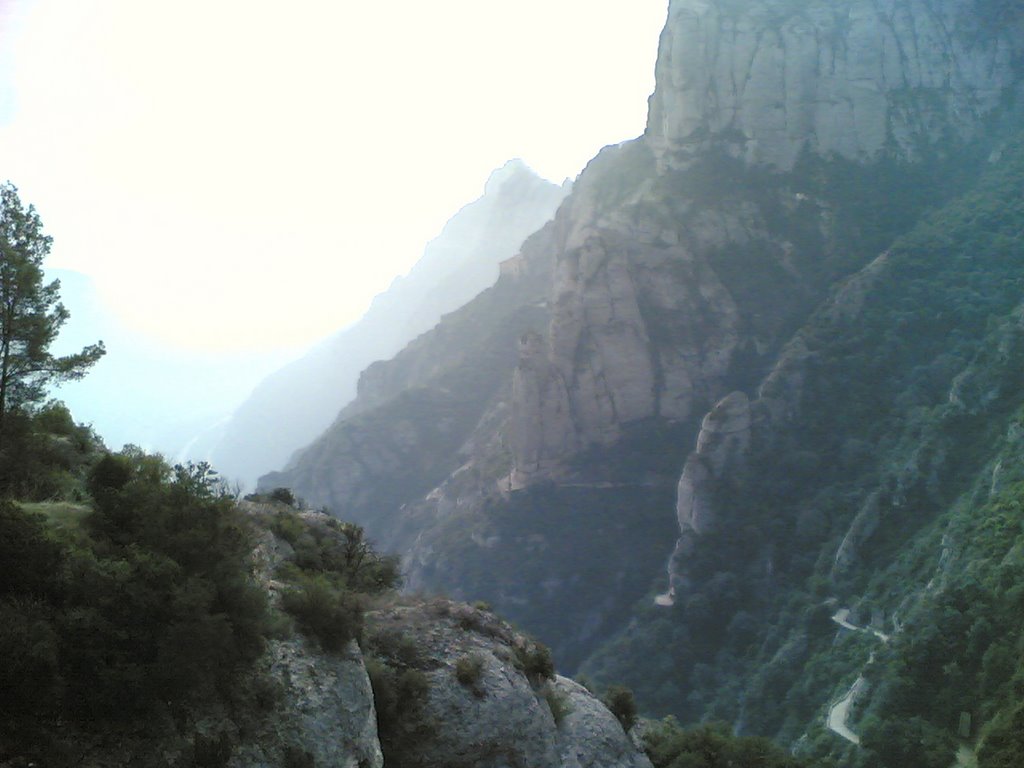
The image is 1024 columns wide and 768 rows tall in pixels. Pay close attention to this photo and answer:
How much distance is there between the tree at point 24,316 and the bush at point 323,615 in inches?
243

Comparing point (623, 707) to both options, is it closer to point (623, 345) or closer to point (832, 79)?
point (623, 345)

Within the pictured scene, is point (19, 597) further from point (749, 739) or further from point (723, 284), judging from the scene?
point (723, 284)

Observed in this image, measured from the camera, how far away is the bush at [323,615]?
1603 centimetres

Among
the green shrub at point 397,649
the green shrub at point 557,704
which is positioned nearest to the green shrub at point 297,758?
the green shrub at point 397,649

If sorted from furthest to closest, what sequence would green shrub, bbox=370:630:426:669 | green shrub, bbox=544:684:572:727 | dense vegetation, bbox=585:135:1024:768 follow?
dense vegetation, bbox=585:135:1024:768 → green shrub, bbox=544:684:572:727 → green shrub, bbox=370:630:426:669

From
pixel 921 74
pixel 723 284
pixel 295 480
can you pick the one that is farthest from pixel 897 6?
pixel 295 480

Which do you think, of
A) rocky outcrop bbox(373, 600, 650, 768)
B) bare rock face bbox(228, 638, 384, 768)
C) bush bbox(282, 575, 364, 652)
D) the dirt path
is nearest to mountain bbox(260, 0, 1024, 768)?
the dirt path

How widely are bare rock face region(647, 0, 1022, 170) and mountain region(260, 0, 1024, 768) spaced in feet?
1.25

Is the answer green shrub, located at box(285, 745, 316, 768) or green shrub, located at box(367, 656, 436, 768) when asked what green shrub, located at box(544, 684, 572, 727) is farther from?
green shrub, located at box(285, 745, 316, 768)

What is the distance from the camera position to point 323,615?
1620 centimetres

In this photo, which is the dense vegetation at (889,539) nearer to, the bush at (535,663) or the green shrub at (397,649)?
the bush at (535,663)

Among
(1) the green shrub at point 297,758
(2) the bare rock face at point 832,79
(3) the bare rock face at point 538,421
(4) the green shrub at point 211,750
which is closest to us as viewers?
(4) the green shrub at point 211,750

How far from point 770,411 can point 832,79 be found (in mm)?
53236

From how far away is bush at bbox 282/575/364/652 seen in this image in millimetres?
16031
